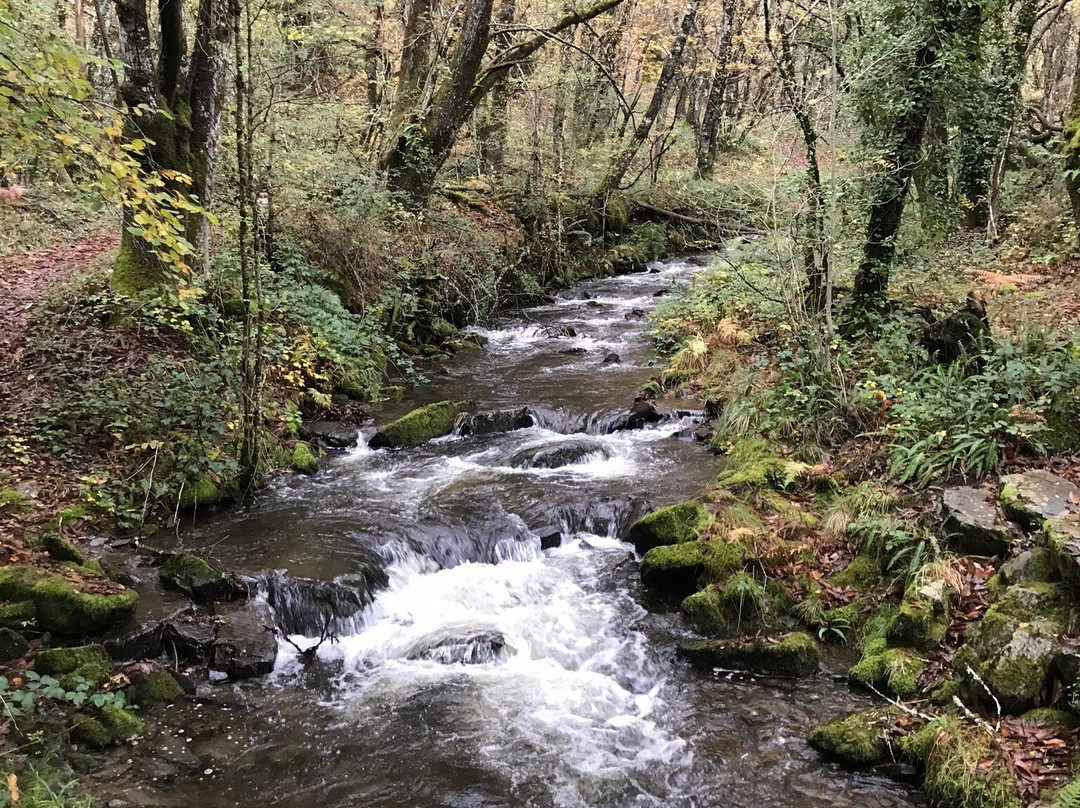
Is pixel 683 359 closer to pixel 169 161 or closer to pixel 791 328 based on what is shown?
pixel 791 328

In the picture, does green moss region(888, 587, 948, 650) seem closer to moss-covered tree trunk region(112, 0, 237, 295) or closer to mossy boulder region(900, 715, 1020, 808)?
mossy boulder region(900, 715, 1020, 808)

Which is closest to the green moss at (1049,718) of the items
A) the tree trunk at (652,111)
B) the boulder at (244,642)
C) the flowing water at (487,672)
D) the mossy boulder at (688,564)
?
the flowing water at (487,672)

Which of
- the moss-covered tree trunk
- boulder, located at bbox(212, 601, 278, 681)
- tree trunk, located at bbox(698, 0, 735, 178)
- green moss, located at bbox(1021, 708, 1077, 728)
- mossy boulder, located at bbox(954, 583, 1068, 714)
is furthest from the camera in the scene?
tree trunk, located at bbox(698, 0, 735, 178)

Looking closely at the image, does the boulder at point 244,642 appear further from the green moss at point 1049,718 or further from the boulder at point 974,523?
the boulder at point 974,523

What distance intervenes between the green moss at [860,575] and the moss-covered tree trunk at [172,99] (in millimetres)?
7949

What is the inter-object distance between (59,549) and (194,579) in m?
1.07

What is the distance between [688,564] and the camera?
6.86 m

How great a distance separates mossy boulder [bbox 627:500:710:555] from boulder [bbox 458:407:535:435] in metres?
3.73

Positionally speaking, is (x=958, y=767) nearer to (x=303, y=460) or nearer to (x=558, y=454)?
(x=558, y=454)

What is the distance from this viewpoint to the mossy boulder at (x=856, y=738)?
4.80 m

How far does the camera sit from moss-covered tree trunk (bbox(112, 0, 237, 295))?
331 inches

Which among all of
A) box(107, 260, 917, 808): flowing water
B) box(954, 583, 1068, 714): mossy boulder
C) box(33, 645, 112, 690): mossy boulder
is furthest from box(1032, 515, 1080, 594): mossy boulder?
box(33, 645, 112, 690): mossy boulder

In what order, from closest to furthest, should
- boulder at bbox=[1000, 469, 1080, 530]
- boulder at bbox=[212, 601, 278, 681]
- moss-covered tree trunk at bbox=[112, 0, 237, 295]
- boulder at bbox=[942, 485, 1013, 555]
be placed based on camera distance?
boulder at bbox=[1000, 469, 1080, 530]
boulder at bbox=[212, 601, 278, 681]
boulder at bbox=[942, 485, 1013, 555]
moss-covered tree trunk at bbox=[112, 0, 237, 295]

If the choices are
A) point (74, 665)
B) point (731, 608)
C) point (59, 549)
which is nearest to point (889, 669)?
point (731, 608)
